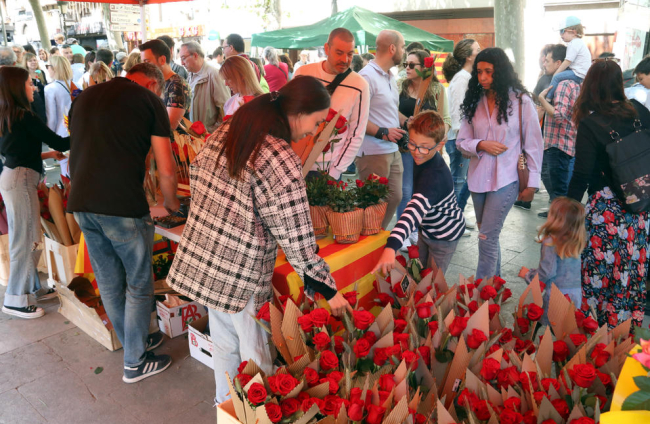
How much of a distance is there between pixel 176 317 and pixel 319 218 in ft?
4.46

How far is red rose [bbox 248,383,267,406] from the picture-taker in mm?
1368

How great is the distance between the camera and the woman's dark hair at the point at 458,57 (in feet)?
15.3

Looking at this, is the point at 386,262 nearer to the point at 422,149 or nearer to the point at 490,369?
the point at 422,149

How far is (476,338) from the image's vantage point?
5.34 feet

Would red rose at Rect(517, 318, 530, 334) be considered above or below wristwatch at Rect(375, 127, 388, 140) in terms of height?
below

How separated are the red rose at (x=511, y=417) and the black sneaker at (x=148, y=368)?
6.74 feet

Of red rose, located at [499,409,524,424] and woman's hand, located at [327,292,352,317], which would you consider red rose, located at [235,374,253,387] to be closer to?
woman's hand, located at [327,292,352,317]

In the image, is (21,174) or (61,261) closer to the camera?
(21,174)

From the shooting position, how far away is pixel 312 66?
316cm

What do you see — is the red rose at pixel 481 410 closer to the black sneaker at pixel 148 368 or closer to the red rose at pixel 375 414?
the red rose at pixel 375 414

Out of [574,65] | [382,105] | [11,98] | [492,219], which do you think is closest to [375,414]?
[492,219]

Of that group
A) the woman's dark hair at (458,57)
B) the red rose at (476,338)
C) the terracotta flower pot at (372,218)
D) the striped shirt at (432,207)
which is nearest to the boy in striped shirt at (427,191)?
the striped shirt at (432,207)

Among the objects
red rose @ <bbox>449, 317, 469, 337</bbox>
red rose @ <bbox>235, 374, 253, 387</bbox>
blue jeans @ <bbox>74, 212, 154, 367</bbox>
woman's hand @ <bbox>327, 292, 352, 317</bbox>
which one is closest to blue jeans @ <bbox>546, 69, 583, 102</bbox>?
red rose @ <bbox>449, 317, 469, 337</bbox>

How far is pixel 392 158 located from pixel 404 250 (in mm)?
911
